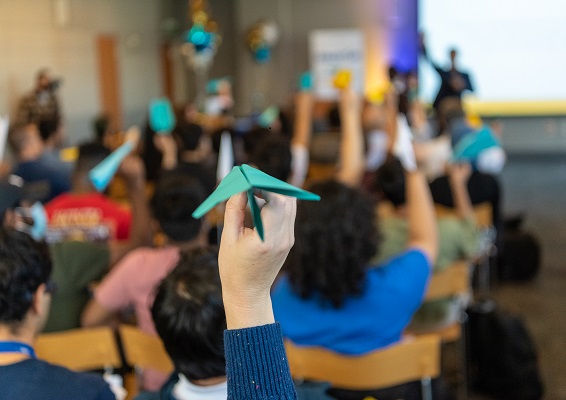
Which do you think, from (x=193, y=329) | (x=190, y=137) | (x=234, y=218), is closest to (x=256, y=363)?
(x=234, y=218)

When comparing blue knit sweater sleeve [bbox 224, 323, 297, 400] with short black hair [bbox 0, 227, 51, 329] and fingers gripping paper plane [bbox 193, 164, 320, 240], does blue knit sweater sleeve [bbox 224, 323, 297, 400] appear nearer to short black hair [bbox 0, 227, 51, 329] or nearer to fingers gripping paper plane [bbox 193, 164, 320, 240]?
fingers gripping paper plane [bbox 193, 164, 320, 240]

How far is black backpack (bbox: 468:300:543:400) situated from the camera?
3.71 metres

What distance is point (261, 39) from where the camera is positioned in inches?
497

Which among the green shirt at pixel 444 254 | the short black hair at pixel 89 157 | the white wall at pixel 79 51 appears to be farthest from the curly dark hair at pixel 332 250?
the white wall at pixel 79 51

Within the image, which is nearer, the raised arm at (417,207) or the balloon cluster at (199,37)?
the raised arm at (417,207)

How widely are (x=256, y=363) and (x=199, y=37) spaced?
10289 mm

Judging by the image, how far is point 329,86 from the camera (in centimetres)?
1279

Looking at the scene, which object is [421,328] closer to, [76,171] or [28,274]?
A: [76,171]

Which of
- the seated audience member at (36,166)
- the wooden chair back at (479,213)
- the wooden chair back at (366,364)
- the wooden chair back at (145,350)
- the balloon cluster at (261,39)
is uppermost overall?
the balloon cluster at (261,39)

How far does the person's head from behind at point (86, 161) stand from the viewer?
12.1 feet

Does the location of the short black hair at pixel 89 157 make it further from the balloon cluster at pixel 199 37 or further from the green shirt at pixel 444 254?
the balloon cluster at pixel 199 37

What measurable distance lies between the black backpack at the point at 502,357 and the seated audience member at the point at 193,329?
8.32 ft

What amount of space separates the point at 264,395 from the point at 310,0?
1279 centimetres

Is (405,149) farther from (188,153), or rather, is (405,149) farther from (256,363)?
(188,153)
